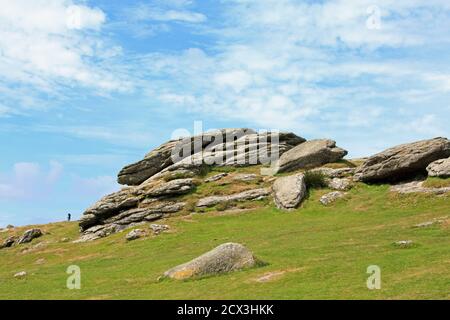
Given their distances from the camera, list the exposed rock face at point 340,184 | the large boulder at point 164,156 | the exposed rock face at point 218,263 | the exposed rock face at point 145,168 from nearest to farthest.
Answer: the exposed rock face at point 218,263
the exposed rock face at point 340,184
the large boulder at point 164,156
the exposed rock face at point 145,168

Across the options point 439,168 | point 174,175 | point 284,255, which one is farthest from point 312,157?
point 284,255

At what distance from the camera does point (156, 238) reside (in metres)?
56.0

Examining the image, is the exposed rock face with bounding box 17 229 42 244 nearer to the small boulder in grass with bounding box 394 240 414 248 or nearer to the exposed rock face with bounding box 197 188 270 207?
the exposed rock face with bounding box 197 188 270 207

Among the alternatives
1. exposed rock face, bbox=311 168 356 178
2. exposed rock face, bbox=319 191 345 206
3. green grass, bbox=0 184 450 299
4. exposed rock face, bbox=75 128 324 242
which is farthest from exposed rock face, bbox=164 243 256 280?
exposed rock face, bbox=311 168 356 178

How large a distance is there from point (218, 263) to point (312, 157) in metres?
45.3

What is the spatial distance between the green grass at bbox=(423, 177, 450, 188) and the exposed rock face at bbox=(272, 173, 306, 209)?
14.3 m

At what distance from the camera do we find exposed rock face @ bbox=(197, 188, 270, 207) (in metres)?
65.9

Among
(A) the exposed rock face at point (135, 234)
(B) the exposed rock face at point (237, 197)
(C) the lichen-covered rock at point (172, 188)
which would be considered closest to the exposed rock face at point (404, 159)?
(B) the exposed rock face at point (237, 197)

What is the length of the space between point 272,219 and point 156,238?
13.3m

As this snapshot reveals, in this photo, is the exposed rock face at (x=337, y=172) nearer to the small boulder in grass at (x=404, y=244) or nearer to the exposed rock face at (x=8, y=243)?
the small boulder in grass at (x=404, y=244)

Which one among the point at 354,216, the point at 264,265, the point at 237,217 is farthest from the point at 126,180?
the point at 264,265

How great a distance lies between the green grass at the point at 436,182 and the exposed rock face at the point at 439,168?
523mm

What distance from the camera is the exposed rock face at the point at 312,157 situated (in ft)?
241

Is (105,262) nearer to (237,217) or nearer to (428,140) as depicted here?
(237,217)
